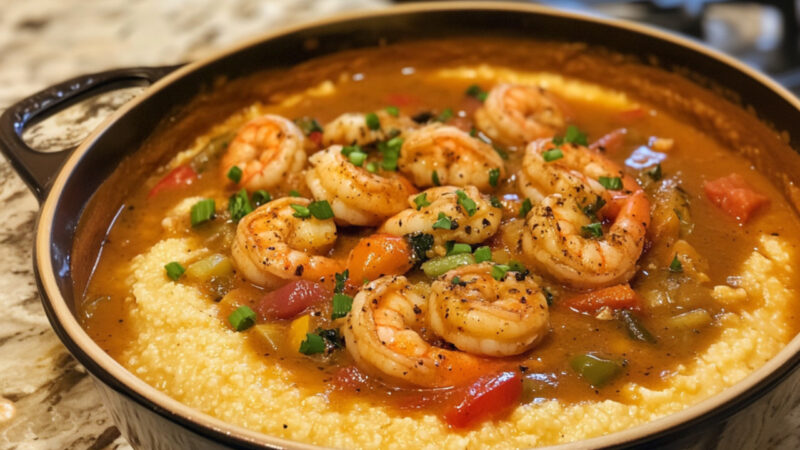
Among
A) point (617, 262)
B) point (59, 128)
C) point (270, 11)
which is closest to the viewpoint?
point (617, 262)

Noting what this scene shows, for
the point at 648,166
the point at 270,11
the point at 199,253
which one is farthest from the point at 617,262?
the point at 270,11

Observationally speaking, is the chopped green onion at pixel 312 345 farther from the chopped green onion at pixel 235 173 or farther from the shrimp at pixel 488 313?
the chopped green onion at pixel 235 173

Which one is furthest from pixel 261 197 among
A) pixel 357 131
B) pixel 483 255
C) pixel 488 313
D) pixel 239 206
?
pixel 488 313

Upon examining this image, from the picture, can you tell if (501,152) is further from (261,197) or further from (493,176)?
(261,197)

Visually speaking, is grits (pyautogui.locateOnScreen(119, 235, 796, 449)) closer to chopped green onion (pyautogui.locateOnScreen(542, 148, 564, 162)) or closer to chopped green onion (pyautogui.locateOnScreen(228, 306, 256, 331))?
chopped green onion (pyautogui.locateOnScreen(228, 306, 256, 331))

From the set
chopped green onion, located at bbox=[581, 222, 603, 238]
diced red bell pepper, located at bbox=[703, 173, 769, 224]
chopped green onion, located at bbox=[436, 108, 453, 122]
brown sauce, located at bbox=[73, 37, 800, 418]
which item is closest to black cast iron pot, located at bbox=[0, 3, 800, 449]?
brown sauce, located at bbox=[73, 37, 800, 418]

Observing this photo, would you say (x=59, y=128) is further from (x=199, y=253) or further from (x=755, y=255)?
(x=755, y=255)

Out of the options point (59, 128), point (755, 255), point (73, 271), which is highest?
point (59, 128)

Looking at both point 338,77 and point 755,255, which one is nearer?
point 755,255
